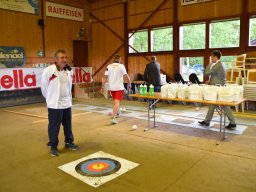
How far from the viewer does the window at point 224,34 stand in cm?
792

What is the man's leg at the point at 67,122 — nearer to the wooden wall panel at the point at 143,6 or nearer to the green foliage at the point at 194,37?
the green foliage at the point at 194,37

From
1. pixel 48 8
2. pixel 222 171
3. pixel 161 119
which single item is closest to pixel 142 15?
pixel 48 8

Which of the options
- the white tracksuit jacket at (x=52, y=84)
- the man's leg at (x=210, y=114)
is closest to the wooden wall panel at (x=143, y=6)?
the man's leg at (x=210, y=114)

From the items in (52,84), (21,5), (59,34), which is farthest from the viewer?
(59,34)

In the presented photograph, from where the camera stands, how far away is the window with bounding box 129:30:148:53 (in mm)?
10328

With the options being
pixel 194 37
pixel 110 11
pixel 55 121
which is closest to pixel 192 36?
pixel 194 37

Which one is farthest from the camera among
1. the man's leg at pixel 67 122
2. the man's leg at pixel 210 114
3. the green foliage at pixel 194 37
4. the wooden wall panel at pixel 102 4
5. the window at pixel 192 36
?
the wooden wall panel at pixel 102 4

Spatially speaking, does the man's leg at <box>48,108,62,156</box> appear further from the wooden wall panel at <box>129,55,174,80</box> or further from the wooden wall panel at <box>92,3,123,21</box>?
the wooden wall panel at <box>92,3,123,21</box>

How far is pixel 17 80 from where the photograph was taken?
8453 mm

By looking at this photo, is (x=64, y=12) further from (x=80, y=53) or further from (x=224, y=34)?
(x=224, y=34)

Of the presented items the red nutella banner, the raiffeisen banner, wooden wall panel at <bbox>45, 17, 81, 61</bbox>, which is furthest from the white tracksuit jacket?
the raiffeisen banner

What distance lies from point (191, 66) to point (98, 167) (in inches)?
266

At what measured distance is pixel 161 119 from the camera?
6.18 metres

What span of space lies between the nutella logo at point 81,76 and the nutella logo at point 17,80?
5.74ft
